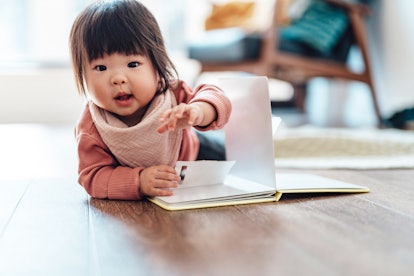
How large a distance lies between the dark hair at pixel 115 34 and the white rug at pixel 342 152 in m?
0.58

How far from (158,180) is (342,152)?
904 mm

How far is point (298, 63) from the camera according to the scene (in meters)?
2.86

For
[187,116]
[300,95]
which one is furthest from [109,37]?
[300,95]

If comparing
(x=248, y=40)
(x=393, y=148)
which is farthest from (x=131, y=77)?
(x=248, y=40)

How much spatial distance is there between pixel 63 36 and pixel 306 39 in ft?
6.31

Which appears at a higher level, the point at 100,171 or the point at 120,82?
the point at 120,82

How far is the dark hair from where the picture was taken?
0.95m

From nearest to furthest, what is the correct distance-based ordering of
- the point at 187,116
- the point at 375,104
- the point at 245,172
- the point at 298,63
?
the point at 187,116
the point at 245,172
the point at 298,63
the point at 375,104

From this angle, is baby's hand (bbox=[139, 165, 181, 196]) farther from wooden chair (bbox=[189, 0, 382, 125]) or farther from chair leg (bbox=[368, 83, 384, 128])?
chair leg (bbox=[368, 83, 384, 128])

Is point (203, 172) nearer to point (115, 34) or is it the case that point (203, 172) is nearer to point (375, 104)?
point (115, 34)

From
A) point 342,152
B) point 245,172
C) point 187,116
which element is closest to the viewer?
point 187,116

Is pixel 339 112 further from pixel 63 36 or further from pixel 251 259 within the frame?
pixel 251 259

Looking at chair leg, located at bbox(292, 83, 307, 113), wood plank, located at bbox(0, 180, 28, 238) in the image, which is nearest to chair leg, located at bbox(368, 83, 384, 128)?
chair leg, located at bbox(292, 83, 307, 113)

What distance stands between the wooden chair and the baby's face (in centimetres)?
185
